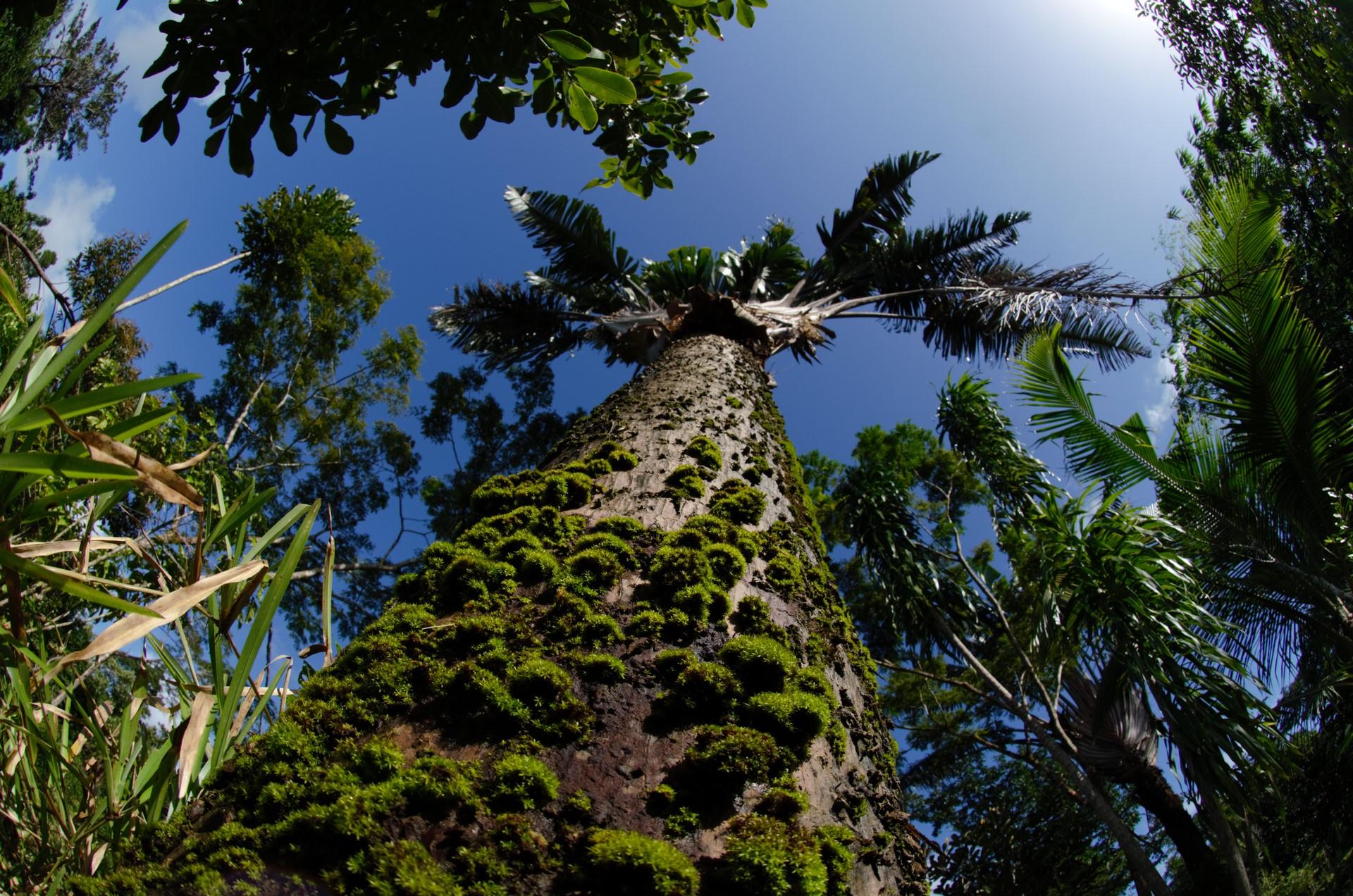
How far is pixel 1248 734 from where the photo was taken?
14.3ft

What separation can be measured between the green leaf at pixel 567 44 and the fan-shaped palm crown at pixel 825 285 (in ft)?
12.6

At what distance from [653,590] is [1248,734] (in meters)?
4.61

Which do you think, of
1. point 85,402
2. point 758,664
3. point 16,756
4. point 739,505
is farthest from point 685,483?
point 16,756

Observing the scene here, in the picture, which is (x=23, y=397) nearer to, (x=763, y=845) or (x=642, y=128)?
(x=763, y=845)

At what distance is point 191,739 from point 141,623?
44 cm

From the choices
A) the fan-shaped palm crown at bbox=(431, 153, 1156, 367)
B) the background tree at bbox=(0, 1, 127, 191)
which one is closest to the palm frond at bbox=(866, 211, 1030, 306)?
the fan-shaped palm crown at bbox=(431, 153, 1156, 367)

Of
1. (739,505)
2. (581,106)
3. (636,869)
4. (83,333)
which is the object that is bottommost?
(636,869)

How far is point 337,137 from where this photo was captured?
2426 millimetres

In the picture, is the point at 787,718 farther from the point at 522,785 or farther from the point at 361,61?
the point at 361,61

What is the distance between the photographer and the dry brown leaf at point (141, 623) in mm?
1146

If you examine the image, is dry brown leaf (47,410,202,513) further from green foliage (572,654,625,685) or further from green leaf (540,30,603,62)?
green leaf (540,30,603,62)

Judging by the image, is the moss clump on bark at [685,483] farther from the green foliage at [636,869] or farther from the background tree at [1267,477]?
the background tree at [1267,477]

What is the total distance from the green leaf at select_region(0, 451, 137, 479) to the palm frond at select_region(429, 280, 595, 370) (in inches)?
302

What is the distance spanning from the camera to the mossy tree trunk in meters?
0.98
